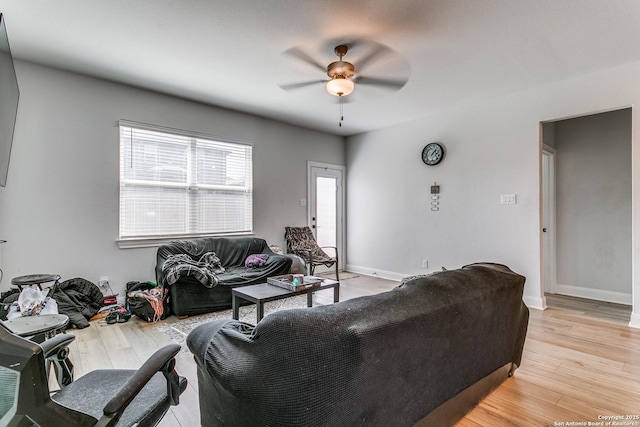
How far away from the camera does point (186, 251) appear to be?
4.03 m

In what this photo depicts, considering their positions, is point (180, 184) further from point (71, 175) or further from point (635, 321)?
point (635, 321)

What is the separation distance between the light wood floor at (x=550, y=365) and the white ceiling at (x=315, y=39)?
263 centimetres

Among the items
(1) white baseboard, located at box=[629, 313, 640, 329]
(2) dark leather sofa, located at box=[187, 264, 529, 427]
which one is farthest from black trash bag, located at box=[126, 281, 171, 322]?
(1) white baseboard, located at box=[629, 313, 640, 329]

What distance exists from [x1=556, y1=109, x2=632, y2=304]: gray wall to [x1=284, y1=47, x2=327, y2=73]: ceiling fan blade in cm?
372

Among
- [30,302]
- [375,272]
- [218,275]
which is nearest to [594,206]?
[375,272]

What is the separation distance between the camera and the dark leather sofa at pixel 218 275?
3.46m

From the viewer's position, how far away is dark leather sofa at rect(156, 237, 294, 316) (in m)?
3.46

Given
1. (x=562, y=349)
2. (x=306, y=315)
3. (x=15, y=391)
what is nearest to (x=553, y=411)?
(x=562, y=349)

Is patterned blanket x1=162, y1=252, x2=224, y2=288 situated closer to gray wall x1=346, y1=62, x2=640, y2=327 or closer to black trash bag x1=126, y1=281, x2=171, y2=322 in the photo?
black trash bag x1=126, y1=281, x2=171, y2=322

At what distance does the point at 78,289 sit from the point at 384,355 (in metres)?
3.52

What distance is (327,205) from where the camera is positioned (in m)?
6.12

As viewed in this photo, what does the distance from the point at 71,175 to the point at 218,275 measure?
1.91 m

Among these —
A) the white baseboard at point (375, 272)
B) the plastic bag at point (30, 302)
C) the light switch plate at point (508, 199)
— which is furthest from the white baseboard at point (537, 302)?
the plastic bag at point (30, 302)

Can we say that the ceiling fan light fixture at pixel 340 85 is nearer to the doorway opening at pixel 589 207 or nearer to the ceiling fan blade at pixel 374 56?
the ceiling fan blade at pixel 374 56
